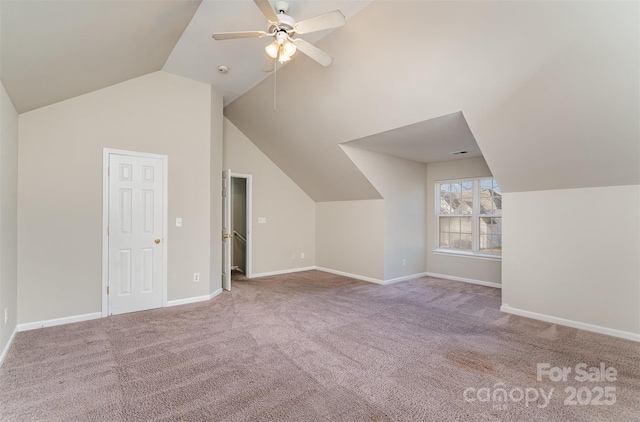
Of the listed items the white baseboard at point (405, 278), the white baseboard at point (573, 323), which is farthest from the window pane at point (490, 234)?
the white baseboard at point (573, 323)

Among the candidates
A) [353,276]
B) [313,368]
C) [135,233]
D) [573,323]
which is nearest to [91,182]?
[135,233]

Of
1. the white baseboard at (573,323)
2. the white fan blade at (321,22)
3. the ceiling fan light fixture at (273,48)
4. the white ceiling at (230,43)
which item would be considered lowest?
the white baseboard at (573,323)

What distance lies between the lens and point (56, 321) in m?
3.31

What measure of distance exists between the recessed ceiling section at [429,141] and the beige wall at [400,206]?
0.65 feet

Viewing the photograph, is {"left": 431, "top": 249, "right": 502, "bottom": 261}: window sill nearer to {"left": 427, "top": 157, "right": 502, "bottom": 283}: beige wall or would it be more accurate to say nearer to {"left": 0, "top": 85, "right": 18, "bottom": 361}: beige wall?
{"left": 427, "top": 157, "right": 502, "bottom": 283}: beige wall

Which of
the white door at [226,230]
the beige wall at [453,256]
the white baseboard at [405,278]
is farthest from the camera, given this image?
the white baseboard at [405,278]

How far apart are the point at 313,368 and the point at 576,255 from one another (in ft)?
10.4

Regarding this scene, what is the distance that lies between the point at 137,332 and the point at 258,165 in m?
3.87

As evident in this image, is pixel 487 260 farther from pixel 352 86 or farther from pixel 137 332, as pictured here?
pixel 137 332

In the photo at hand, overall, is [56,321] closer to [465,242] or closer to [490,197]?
[465,242]

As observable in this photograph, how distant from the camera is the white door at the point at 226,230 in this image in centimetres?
480

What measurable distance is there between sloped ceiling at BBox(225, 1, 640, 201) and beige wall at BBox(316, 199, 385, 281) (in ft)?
6.06

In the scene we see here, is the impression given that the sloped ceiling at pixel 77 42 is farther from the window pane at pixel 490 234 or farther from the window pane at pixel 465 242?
the window pane at pixel 465 242

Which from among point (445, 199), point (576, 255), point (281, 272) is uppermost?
point (445, 199)
